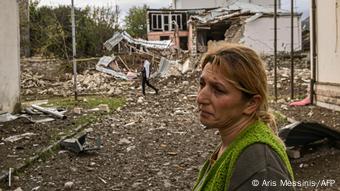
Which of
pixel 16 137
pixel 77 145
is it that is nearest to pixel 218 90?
pixel 77 145

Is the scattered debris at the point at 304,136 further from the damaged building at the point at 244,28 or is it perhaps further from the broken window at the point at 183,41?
the broken window at the point at 183,41

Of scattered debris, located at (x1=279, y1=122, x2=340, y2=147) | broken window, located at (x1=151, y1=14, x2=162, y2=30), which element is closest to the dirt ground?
scattered debris, located at (x1=279, y1=122, x2=340, y2=147)

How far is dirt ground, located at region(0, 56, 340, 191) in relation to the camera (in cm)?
520

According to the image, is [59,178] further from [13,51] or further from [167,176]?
[13,51]

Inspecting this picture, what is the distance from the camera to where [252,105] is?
1.44 meters

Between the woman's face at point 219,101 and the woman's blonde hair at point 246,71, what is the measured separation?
2 cm

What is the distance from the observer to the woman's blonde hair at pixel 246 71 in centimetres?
140

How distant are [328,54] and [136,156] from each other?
A: 5722mm

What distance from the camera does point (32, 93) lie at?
19.1 metres

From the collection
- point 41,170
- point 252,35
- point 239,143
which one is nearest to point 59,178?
point 41,170

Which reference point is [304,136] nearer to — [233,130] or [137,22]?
[233,130]

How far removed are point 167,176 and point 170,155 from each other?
1.21 meters

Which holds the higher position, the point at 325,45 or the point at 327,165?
the point at 325,45

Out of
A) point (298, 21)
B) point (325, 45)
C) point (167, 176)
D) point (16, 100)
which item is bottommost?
point (167, 176)
